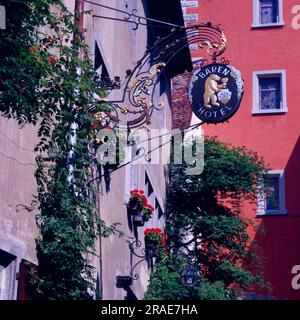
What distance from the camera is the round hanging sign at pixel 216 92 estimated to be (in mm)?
9703

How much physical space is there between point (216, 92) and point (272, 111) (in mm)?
13646

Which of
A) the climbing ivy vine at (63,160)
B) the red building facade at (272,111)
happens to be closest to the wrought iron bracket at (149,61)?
the climbing ivy vine at (63,160)

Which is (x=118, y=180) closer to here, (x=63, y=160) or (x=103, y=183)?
(x=103, y=183)

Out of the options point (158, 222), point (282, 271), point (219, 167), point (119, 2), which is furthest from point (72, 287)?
point (282, 271)

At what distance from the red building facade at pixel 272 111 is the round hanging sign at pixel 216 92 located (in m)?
12.2

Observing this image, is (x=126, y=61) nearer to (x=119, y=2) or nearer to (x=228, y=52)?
(x=119, y=2)

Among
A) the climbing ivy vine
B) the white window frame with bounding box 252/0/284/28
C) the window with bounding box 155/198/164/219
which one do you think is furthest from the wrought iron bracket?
Answer: the white window frame with bounding box 252/0/284/28

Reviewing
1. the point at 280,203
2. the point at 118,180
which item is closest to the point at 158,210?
the point at 118,180

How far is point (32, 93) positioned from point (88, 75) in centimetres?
137

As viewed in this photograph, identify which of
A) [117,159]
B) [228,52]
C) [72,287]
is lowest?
[72,287]

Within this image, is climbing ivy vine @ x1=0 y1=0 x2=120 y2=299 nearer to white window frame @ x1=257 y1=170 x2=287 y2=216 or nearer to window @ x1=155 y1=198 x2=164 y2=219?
window @ x1=155 y1=198 x2=164 y2=219

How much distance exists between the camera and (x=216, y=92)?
998cm

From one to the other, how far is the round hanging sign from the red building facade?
39.9 feet

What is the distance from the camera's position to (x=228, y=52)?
2422 centimetres
